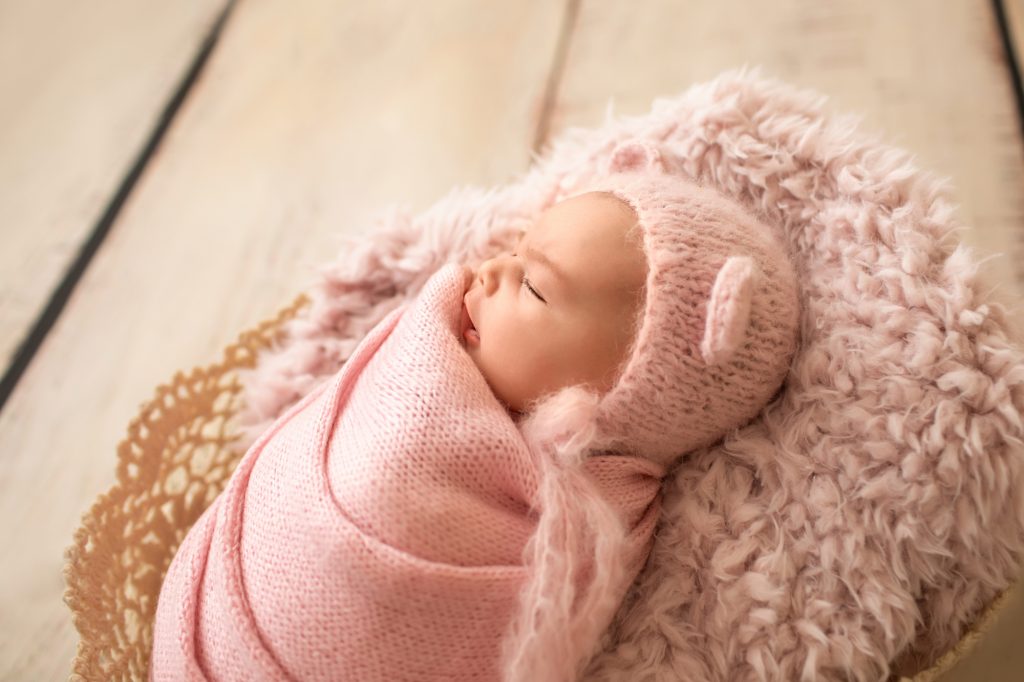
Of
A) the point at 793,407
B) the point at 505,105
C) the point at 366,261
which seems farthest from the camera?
the point at 505,105

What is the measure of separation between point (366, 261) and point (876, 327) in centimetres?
61

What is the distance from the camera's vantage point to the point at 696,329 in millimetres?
745

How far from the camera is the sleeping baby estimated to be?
0.70 metres

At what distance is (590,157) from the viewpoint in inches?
38.9

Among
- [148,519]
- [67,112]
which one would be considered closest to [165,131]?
[67,112]

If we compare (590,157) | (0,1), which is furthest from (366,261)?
(0,1)

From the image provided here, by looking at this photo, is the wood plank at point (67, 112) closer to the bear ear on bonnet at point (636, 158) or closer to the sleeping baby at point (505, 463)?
the sleeping baby at point (505, 463)

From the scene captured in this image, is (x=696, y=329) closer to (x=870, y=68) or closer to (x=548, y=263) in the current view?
(x=548, y=263)

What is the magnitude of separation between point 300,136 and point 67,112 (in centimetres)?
43

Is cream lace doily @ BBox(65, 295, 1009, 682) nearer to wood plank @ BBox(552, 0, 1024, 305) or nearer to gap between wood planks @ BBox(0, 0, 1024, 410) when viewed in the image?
gap between wood planks @ BBox(0, 0, 1024, 410)

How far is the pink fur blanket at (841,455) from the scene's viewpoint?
2.33 ft

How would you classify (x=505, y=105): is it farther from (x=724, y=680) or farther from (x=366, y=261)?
(x=724, y=680)

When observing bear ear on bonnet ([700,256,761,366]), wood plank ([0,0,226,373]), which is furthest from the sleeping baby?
wood plank ([0,0,226,373])

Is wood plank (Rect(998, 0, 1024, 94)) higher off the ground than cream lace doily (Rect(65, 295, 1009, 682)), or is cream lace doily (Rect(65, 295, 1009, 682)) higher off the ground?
wood plank (Rect(998, 0, 1024, 94))
